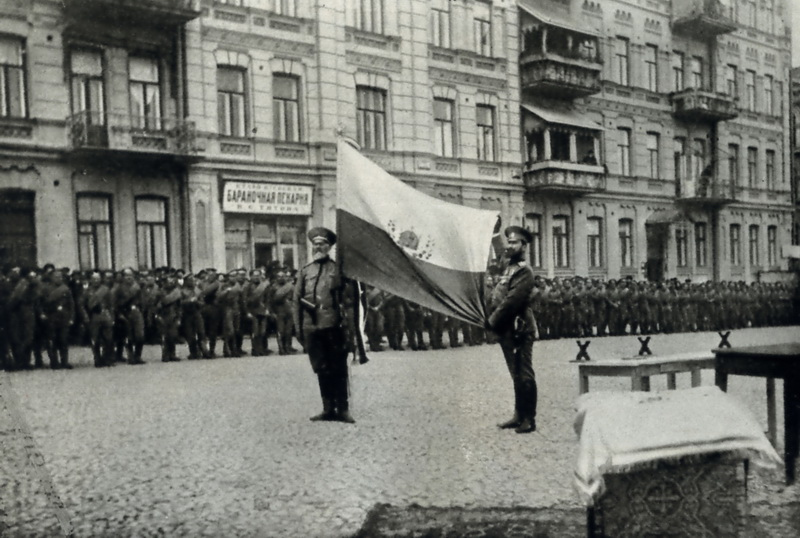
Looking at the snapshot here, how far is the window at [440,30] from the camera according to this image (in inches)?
389

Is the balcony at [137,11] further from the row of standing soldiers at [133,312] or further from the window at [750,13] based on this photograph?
the window at [750,13]

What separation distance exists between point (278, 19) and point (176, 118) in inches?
190

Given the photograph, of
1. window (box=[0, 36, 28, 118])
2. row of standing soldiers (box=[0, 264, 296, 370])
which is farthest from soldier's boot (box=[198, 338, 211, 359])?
window (box=[0, 36, 28, 118])

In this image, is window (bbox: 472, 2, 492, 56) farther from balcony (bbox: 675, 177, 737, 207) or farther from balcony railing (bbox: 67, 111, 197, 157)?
balcony railing (bbox: 67, 111, 197, 157)

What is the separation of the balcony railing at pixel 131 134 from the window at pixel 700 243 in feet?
33.8

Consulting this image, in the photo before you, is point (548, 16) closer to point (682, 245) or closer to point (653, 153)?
point (653, 153)

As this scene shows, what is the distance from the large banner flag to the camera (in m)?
6.47

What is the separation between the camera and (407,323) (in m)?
15.5

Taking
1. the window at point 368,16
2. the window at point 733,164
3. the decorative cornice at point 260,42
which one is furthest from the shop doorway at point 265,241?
the window at point 733,164

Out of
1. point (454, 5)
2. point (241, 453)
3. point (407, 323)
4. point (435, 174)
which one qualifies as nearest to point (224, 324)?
point (407, 323)

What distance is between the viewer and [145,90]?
53.4 ft

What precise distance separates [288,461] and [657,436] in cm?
294

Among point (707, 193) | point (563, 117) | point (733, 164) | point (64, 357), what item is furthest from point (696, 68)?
point (64, 357)

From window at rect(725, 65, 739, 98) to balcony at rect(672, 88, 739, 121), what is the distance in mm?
103
